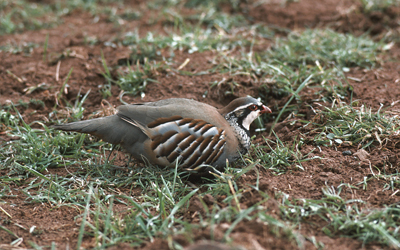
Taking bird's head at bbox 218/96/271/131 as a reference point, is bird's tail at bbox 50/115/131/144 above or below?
below

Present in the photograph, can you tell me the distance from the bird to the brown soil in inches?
17.8

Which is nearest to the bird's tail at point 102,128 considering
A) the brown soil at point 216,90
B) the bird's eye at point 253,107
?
the brown soil at point 216,90

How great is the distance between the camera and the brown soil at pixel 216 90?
2961mm

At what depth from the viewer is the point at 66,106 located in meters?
5.23

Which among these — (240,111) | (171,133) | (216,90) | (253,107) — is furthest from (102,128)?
(216,90)

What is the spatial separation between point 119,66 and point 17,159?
205cm

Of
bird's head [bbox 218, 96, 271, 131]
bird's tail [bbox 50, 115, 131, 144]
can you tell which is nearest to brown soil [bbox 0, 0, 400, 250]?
bird's head [bbox 218, 96, 271, 131]

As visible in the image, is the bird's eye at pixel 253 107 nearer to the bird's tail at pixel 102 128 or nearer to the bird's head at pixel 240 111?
the bird's head at pixel 240 111

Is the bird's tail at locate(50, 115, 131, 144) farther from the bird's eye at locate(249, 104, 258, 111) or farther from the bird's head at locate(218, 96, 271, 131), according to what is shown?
the bird's eye at locate(249, 104, 258, 111)

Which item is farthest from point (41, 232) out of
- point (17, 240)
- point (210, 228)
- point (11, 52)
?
point (11, 52)

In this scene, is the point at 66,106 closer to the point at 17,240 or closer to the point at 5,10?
the point at 17,240

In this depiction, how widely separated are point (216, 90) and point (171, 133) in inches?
57.0

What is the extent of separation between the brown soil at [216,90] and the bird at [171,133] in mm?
451

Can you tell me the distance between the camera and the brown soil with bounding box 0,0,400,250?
117 inches
